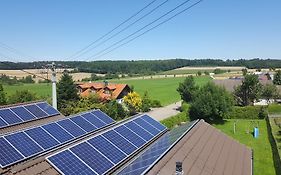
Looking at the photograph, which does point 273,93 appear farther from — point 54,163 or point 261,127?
point 54,163

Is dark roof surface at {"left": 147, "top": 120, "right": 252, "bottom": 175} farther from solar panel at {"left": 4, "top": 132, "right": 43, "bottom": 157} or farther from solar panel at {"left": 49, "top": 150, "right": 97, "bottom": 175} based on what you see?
solar panel at {"left": 4, "top": 132, "right": 43, "bottom": 157}

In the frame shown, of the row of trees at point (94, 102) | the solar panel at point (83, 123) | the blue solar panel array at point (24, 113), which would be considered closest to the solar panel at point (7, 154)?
the solar panel at point (83, 123)

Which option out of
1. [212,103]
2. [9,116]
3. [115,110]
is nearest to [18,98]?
[115,110]

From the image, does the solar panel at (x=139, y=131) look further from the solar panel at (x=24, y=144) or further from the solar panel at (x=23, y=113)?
the solar panel at (x=23, y=113)

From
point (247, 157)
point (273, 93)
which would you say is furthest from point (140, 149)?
point (273, 93)

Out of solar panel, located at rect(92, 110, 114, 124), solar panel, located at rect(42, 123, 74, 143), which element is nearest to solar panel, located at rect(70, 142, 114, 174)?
solar panel, located at rect(42, 123, 74, 143)

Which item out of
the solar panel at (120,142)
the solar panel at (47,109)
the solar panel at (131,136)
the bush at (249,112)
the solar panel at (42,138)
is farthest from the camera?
the bush at (249,112)
